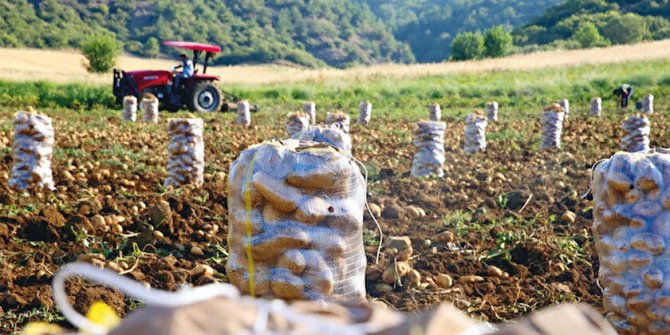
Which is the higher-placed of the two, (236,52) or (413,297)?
(413,297)

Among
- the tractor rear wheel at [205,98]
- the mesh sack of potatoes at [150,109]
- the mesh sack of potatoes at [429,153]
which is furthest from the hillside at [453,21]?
the mesh sack of potatoes at [429,153]

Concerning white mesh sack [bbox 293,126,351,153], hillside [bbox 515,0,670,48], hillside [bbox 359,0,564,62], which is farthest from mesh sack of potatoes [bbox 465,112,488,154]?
hillside [bbox 359,0,564,62]

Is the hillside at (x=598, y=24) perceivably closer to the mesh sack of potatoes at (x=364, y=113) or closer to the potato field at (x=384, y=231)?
the mesh sack of potatoes at (x=364, y=113)

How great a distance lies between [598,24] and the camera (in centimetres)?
6375

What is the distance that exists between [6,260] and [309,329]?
150 inches

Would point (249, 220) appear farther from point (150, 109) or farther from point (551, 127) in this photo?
point (150, 109)

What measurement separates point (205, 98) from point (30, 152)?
1158cm

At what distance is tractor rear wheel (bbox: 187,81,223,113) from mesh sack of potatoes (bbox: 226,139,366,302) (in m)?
14.7

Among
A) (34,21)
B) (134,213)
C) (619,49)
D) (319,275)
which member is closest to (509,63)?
(619,49)

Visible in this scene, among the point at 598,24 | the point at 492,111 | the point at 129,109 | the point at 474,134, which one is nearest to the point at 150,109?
the point at 129,109

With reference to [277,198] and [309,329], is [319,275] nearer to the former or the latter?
[277,198]

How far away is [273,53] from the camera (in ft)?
262

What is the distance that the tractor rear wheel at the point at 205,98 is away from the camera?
17.7 meters

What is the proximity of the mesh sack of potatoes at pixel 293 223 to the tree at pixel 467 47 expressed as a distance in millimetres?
63525
